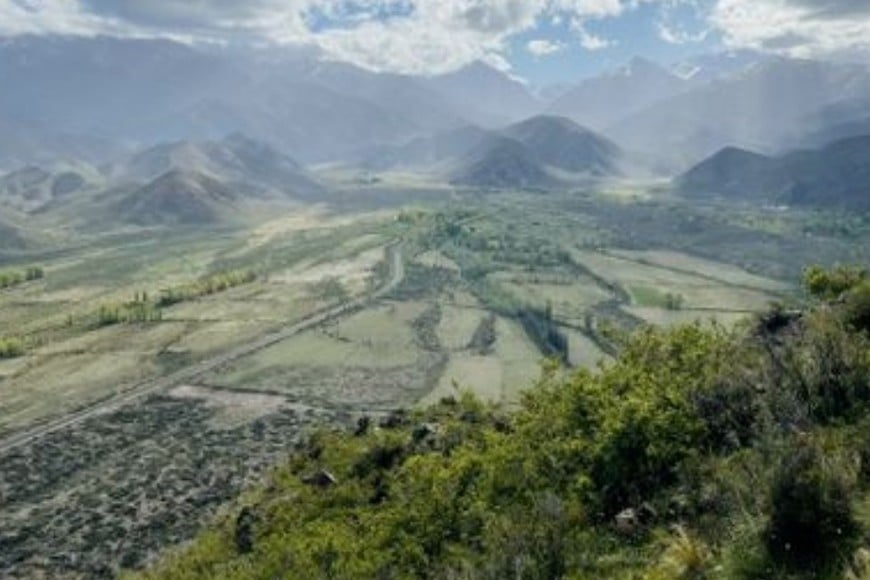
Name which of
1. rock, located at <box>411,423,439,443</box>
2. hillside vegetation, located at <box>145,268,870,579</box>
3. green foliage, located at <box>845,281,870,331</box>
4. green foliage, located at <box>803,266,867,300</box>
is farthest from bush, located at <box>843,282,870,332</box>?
rock, located at <box>411,423,439,443</box>

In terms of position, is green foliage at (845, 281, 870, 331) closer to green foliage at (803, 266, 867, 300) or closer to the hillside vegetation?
the hillside vegetation

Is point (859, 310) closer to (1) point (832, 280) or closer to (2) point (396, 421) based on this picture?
(1) point (832, 280)

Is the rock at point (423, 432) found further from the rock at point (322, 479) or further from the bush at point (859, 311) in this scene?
the bush at point (859, 311)

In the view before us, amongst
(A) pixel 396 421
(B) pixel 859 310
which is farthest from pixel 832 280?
(A) pixel 396 421

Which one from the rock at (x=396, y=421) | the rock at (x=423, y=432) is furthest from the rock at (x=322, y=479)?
the rock at (x=396, y=421)

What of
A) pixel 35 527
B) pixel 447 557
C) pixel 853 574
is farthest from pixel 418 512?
pixel 35 527

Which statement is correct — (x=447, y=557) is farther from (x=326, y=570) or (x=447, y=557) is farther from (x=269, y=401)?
(x=269, y=401)
